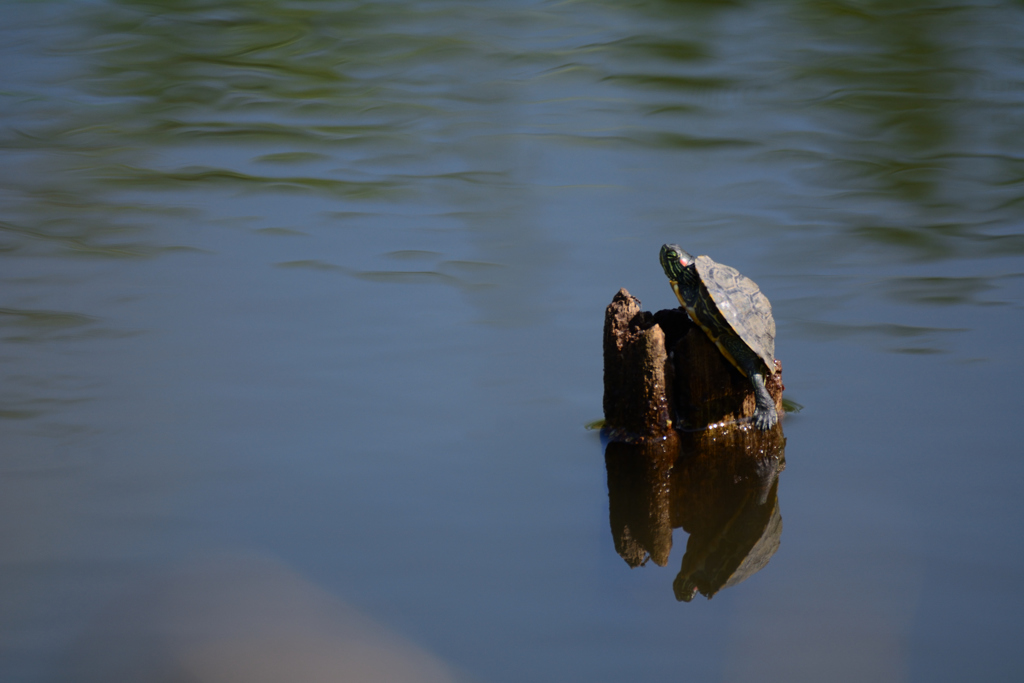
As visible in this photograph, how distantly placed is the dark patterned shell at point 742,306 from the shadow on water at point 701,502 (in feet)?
0.87

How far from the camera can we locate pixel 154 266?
399 centimetres

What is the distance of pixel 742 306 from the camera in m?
2.60

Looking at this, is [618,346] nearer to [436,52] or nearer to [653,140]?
[653,140]

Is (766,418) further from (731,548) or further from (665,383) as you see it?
(731,548)

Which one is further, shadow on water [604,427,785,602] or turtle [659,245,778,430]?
turtle [659,245,778,430]

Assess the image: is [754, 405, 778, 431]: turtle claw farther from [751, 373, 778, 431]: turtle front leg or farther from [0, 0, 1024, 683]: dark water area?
[0, 0, 1024, 683]: dark water area

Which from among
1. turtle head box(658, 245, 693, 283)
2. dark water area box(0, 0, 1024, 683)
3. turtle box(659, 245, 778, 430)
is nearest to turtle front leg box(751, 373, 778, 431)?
turtle box(659, 245, 778, 430)

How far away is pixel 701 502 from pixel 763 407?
408 mm

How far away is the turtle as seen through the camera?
2523 millimetres

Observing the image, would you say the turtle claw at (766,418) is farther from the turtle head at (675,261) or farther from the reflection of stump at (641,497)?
the turtle head at (675,261)

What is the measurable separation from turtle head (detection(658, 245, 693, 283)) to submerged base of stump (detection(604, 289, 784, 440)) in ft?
0.58

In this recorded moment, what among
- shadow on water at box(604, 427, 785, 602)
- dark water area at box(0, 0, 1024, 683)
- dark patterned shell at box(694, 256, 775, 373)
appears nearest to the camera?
dark water area at box(0, 0, 1024, 683)

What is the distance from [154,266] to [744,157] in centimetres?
333

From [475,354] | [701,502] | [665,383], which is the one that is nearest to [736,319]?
[665,383]
